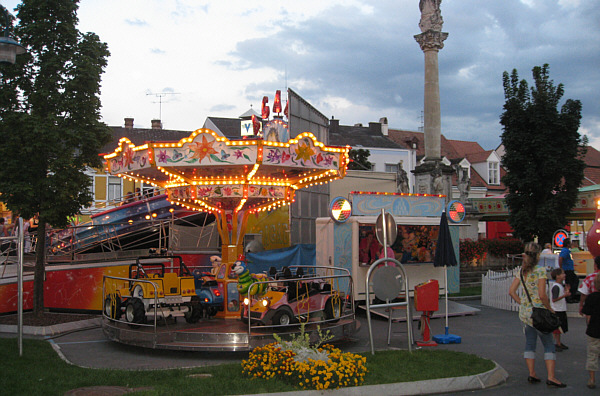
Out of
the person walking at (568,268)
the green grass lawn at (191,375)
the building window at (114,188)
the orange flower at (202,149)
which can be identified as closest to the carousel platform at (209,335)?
the green grass lawn at (191,375)

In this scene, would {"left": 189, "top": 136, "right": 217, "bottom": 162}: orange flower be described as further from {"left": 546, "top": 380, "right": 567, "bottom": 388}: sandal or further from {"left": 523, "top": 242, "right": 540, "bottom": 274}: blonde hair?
{"left": 546, "top": 380, "right": 567, "bottom": 388}: sandal

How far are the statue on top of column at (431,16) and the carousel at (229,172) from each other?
13276mm

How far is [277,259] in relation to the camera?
19.4m

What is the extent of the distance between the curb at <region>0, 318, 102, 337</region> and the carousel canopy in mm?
3848

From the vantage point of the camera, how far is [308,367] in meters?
7.91

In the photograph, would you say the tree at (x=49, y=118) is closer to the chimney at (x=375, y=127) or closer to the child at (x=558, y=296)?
the child at (x=558, y=296)

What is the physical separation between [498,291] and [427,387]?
11.1m

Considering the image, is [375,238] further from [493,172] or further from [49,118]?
[493,172]

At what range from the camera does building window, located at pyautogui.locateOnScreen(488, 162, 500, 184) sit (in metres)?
55.5

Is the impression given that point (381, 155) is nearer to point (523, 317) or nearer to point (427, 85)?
point (427, 85)

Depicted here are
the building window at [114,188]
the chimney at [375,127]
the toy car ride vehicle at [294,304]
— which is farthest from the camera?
the chimney at [375,127]

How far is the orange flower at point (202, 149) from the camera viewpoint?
12.5 metres

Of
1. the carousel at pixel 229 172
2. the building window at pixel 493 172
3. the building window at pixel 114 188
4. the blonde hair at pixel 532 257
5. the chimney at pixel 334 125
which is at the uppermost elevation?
the chimney at pixel 334 125

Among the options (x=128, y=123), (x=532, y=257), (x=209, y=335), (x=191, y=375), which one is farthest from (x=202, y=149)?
(x=128, y=123)
